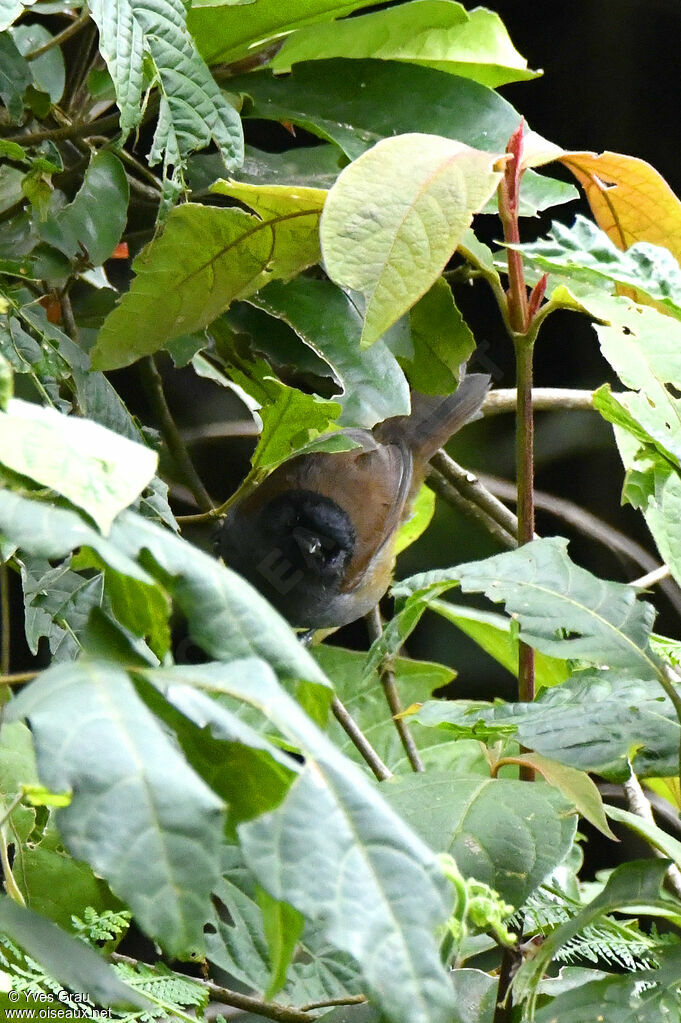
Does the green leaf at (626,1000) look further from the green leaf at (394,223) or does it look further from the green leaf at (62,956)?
the green leaf at (394,223)

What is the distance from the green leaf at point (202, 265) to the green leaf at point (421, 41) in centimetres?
38

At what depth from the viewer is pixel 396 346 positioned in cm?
113

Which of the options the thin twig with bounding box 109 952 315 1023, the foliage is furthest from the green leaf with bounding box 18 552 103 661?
the thin twig with bounding box 109 952 315 1023

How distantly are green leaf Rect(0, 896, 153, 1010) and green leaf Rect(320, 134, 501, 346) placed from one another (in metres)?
0.51

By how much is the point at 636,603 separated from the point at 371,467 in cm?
130

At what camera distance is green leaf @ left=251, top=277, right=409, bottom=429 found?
106 centimetres

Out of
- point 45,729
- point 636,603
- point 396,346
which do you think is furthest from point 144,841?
point 396,346

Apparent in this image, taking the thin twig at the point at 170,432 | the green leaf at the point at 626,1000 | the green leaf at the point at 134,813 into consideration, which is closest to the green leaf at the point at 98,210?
the thin twig at the point at 170,432

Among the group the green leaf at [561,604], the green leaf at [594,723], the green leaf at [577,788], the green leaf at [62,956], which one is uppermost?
the green leaf at [62,956]

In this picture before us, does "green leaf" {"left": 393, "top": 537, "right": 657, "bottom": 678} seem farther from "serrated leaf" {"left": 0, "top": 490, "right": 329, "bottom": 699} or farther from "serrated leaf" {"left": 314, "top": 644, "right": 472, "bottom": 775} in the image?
"serrated leaf" {"left": 314, "top": 644, "right": 472, "bottom": 775}

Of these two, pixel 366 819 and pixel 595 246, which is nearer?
pixel 366 819

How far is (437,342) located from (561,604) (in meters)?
0.51

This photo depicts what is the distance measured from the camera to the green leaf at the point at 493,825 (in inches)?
30.3

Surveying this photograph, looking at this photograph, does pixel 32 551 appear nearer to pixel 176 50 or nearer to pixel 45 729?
pixel 45 729
